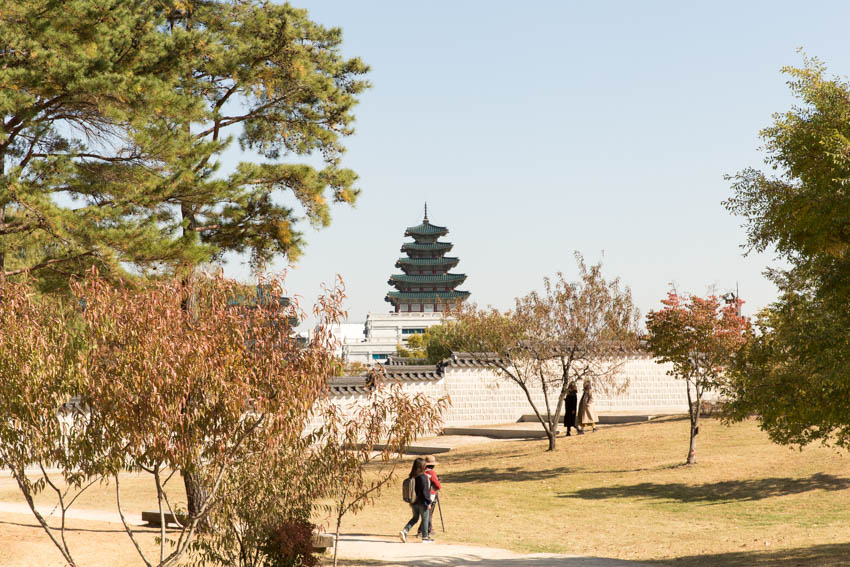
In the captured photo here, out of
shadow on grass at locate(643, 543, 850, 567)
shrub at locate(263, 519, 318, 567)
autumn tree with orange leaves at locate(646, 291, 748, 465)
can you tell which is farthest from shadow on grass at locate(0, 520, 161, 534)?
autumn tree with orange leaves at locate(646, 291, 748, 465)

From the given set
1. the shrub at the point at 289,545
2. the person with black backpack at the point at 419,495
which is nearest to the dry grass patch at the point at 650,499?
the person with black backpack at the point at 419,495

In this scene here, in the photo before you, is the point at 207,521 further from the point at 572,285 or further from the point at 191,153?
the point at 572,285

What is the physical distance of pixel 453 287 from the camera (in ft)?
340

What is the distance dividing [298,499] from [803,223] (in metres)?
6.66

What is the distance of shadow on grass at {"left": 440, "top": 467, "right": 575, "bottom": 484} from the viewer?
2241 centimetres

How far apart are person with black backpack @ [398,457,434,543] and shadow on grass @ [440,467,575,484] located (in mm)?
7657

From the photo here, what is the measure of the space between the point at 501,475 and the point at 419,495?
867 centimetres

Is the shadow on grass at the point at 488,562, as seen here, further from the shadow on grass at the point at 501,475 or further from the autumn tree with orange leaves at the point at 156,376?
the shadow on grass at the point at 501,475

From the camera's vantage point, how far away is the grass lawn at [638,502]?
1400cm

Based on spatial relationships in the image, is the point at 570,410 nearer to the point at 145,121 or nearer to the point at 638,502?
the point at 638,502

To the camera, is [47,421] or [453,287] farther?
[453,287]

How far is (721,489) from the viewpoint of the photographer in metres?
19.2

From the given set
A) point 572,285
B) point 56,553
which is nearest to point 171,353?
point 56,553

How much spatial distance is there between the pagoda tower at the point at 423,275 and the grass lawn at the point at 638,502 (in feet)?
246
